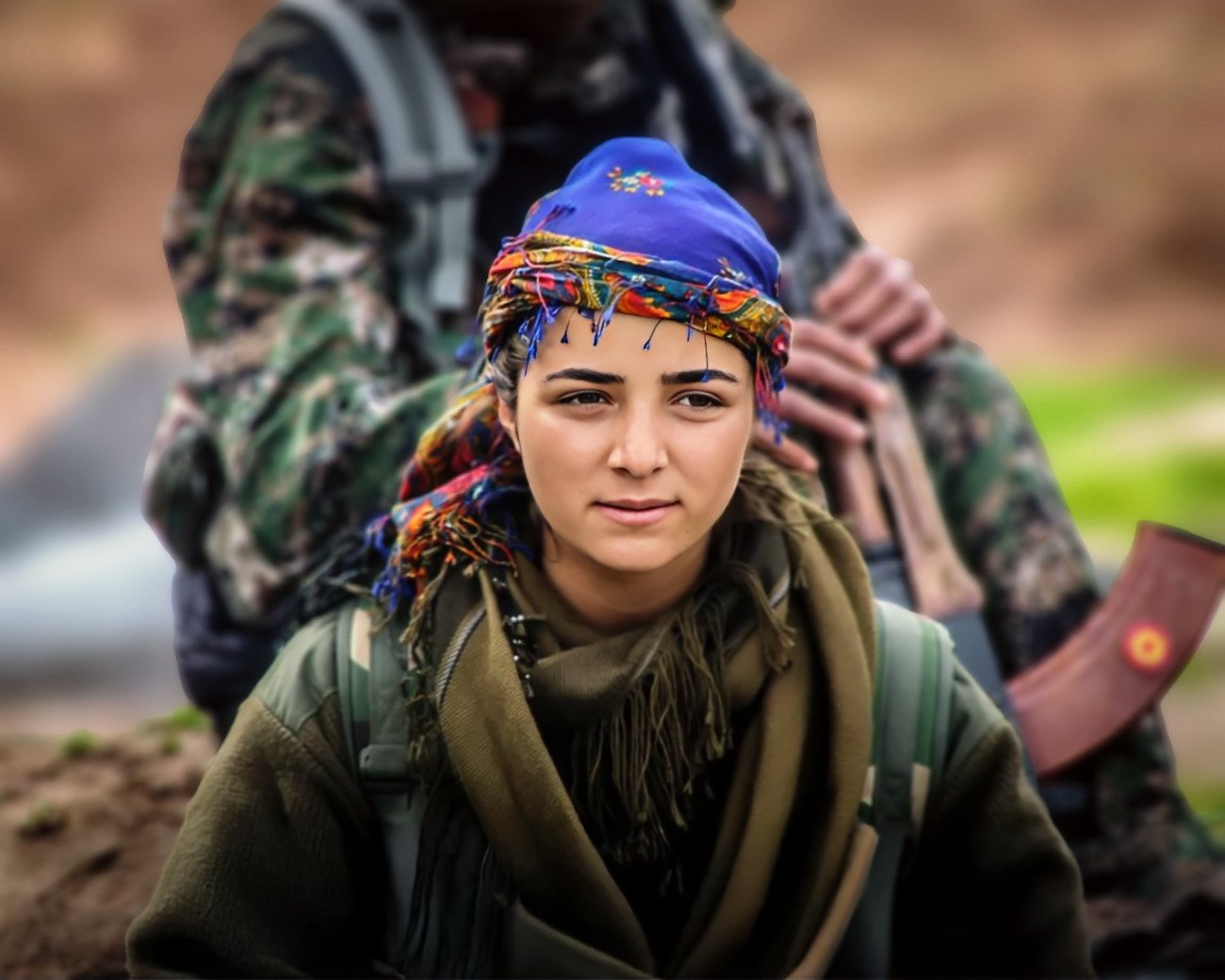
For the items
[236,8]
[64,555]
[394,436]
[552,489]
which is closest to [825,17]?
[236,8]

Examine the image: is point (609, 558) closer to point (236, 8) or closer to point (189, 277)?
point (189, 277)

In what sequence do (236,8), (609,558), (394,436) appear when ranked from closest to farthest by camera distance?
1. (609,558)
2. (394,436)
3. (236,8)

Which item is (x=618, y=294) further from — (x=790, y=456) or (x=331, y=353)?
(x=331, y=353)

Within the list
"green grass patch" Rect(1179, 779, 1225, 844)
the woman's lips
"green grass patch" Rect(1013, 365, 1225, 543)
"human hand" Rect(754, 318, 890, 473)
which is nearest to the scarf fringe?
the woman's lips

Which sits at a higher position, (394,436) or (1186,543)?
(394,436)

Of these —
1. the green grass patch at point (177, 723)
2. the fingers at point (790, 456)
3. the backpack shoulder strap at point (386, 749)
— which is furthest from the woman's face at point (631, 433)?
the green grass patch at point (177, 723)

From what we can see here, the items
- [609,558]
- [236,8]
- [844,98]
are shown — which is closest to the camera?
[609,558]

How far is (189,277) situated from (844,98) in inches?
79.0

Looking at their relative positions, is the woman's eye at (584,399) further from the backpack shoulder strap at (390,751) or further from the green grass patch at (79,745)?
the green grass patch at (79,745)

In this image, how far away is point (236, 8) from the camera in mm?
3449

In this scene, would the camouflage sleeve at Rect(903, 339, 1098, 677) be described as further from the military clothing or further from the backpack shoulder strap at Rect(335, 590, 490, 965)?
the backpack shoulder strap at Rect(335, 590, 490, 965)

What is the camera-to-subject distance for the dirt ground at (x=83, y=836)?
2.21 metres

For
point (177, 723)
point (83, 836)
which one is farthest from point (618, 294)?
point (177, 723)

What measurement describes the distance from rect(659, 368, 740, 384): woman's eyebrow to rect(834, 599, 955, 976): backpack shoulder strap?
0.38m
